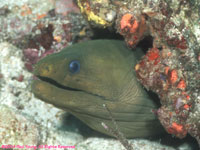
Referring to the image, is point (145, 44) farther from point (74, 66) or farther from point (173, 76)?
point (74, 66)

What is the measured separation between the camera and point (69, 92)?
10.4ft

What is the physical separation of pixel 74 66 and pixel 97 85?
42 cm

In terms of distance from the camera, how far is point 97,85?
3.26 m

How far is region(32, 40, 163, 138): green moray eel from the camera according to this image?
3.12m

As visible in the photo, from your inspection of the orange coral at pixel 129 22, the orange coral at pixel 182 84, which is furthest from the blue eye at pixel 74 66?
the orange coral at pixel 182 84

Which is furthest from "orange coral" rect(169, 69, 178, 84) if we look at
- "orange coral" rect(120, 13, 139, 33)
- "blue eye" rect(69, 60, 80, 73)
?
"blue eye" rect(69, 60, 80, 73)

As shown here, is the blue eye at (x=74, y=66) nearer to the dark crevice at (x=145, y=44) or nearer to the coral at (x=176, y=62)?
the coral at (x=176, y=62)

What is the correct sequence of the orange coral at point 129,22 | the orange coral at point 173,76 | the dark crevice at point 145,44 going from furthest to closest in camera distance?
the dark crevice at point 145,44 → the orange coral at point 129,22 → the orange coral at point 173,76

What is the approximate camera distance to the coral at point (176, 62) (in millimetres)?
2740

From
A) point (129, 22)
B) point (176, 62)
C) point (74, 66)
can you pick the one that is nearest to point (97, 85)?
point (74, 66)

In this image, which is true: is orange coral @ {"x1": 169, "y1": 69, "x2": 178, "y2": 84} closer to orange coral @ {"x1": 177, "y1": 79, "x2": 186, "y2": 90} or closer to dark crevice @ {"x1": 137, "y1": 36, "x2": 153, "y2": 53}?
orange coral @ {"x1": 177, "y1": 79, "x2": 186, "y2": 90}

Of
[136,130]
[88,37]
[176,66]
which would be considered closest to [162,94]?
[176,66]

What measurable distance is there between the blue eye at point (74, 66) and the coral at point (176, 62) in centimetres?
92

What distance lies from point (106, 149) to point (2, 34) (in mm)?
3218
